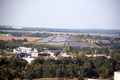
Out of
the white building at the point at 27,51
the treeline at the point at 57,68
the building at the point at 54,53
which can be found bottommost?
the treeline at the point at 57,68

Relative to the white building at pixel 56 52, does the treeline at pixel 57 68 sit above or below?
below

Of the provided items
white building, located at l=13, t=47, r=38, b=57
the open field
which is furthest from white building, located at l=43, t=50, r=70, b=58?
the open field

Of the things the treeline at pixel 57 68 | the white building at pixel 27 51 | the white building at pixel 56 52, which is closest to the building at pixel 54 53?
the white building at pixel 56 52

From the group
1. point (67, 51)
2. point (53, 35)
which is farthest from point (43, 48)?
point (53, 35)

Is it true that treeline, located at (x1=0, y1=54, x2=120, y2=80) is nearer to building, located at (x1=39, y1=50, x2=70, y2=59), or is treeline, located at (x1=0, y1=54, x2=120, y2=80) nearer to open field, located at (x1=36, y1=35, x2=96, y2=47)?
building, located at (x1=39, y1=50, x2=70, y2=59)

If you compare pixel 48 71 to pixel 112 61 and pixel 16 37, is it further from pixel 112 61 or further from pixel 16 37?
pixel 16 37

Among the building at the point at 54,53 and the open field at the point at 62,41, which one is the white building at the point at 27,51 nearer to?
the building at the point at 54,53

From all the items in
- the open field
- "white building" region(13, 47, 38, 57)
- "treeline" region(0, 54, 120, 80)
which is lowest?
"treeline" region(0, 54, 120, 80)

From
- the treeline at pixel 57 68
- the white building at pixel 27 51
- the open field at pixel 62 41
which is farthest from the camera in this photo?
the open field at pixel 62 41

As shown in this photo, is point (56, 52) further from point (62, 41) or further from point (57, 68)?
point (57, 68)
